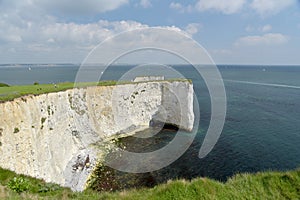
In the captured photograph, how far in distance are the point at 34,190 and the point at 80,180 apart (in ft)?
38.0

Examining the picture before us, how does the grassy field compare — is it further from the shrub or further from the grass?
the grass

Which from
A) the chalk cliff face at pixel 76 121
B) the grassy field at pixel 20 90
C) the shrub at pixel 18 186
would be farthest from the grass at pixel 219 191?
the grassy field at pixel 20 90

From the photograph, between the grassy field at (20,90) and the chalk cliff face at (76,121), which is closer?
the chalk cliff face at (76,121)

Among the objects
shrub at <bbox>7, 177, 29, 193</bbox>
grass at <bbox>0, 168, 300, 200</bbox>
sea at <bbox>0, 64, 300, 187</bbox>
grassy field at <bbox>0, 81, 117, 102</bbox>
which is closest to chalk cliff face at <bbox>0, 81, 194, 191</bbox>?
grassy field at <bbox>0, 81, 117, 102</bbox>

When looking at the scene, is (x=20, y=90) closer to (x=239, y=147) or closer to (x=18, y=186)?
(x=18, y=186)

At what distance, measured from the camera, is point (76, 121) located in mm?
23156

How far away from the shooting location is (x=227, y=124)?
35469 millimetres

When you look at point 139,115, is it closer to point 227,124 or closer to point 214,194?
point 227,124

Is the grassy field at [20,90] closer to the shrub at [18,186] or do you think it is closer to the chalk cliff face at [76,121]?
the chalk cliff face at [76,121]

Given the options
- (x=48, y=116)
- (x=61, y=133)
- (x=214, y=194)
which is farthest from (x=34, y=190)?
(x=61, y=133)

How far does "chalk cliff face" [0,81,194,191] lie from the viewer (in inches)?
565

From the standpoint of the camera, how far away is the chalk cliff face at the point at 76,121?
14.4 m

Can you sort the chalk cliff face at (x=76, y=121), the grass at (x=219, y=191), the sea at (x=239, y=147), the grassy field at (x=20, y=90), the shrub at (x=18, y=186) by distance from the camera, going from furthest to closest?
the sea at (x=239, y=147) → the grassy field at (x=20, y=90) → the chalk cliff face at (x=76, y=121) → the shrub at (x=18, y=186) → the grass at (x=219, y=191)

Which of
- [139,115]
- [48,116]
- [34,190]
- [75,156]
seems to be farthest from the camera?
[139,115]
